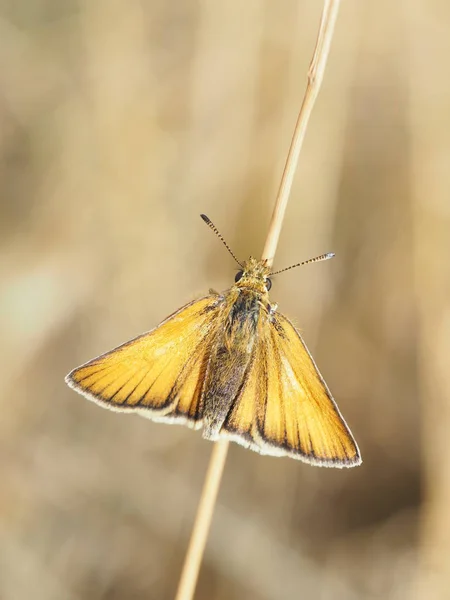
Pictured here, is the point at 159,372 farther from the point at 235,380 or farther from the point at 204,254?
the point at 204,254

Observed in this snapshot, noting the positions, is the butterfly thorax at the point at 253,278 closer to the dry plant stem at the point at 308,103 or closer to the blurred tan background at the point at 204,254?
the dry plant stem at the point at 308,103

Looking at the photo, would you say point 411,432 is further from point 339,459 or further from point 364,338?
point 339,459

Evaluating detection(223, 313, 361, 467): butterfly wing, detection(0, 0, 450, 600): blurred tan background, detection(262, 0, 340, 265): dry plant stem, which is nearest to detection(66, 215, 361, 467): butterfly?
detection(223, 313, 361, 467): butterfly wing

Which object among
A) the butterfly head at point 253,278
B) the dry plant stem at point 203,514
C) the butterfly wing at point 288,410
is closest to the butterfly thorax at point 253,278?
the butterfly head at point 253,278

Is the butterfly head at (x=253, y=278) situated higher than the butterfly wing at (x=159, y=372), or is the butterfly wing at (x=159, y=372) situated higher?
the butterfly head at (x=253, y=278)

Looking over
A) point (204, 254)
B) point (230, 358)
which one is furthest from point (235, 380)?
point (204, 254)

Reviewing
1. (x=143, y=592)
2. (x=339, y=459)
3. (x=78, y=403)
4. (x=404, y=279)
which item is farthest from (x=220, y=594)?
(x=404, y=279)
